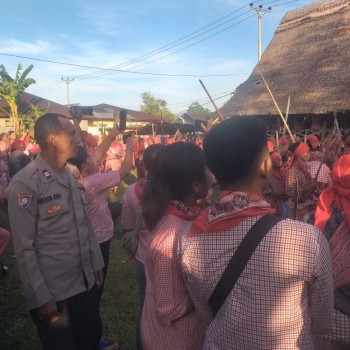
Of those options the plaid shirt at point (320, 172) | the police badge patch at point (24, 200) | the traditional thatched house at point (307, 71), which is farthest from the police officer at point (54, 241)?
the traditional thatched house at point (307, 71)

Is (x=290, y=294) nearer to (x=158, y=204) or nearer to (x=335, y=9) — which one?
(x=158, y=204)

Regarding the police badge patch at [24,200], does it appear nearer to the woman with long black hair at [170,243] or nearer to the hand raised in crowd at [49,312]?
the hand raised in crowd at [49,312]

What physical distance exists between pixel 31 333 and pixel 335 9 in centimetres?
2072

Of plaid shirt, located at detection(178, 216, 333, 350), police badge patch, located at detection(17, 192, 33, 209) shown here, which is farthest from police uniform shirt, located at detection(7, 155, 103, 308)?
plaid shirt, located at detection(178, 216, 333, 350)

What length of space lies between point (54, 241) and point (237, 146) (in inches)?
60.2

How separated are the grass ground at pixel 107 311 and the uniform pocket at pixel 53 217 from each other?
1389mm

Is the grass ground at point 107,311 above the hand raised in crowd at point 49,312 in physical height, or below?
below

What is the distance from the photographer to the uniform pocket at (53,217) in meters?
2.39

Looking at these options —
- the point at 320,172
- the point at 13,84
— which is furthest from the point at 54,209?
the point at 13,84

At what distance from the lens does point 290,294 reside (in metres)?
1.39

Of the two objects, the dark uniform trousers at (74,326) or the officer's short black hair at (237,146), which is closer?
the officer's short black hair at (237,146)

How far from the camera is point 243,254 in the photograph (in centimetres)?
140

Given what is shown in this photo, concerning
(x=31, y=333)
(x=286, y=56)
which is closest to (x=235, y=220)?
(x=31, y=333)

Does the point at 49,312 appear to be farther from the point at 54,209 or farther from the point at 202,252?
the point at 202,252
